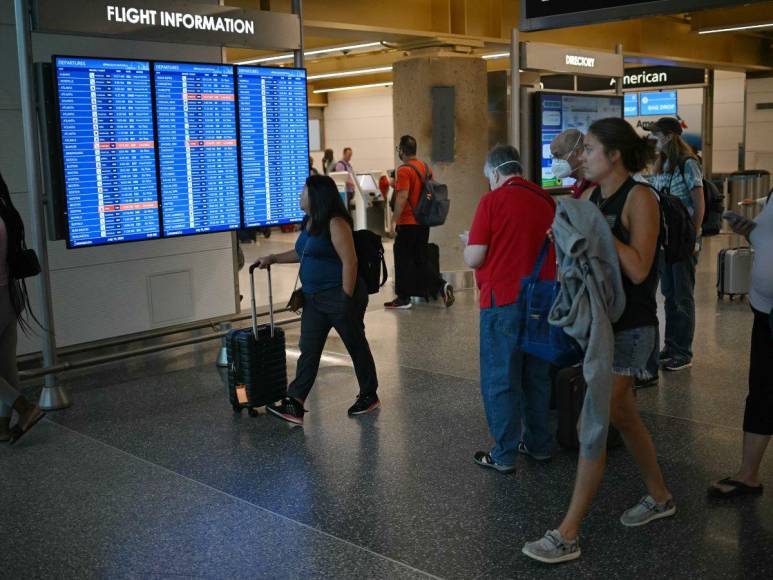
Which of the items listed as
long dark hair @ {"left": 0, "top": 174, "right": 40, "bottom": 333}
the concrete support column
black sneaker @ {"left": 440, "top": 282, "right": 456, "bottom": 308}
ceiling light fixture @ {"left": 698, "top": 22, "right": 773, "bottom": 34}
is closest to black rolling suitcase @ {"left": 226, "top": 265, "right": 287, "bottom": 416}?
long dark hair @ {"left": 0, "top": 174, "right": 40, "bottom": 333}

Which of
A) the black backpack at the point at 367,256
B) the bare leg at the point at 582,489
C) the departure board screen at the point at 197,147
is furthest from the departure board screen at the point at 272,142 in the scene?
the bare leg at the point at 582,489

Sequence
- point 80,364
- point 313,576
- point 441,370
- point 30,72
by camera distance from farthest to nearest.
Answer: point 441,370 → point 80,364 → point 30,72 → point 313,576

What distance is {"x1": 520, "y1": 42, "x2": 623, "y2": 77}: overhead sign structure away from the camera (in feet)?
26.0

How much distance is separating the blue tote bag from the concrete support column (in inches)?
256

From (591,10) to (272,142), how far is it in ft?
11.2

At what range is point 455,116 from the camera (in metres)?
10.1

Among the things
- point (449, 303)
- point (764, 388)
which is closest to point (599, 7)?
point (764, 388)

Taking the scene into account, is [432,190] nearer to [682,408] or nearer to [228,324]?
[228,324]

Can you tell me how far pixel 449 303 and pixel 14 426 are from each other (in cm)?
482

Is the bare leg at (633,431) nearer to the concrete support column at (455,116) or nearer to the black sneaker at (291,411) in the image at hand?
the black sneaker at (291,411)

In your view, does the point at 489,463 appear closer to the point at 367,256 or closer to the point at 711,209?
the point at 367,256

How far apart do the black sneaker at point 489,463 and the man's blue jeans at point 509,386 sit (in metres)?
0.02

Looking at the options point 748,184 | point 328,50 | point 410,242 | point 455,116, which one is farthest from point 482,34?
point 748,184

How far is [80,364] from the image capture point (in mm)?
5863
